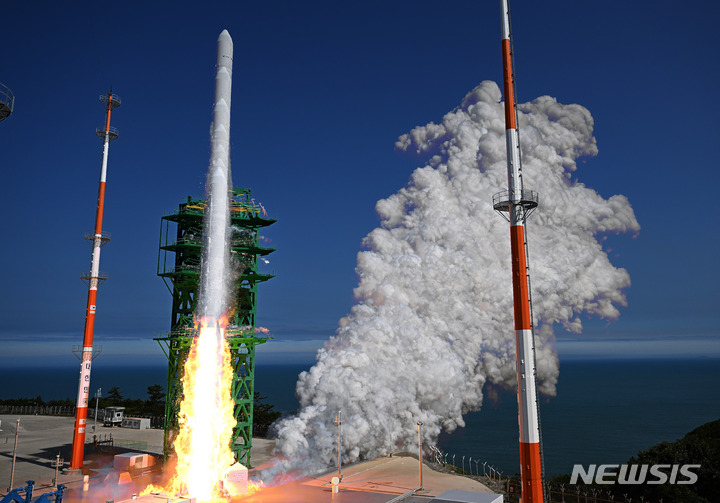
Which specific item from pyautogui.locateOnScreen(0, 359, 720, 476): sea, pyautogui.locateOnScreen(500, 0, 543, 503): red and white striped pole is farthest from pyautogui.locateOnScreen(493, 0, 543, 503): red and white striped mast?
pyautogui.locateOnScreen(0, 359, 720, 476): sea

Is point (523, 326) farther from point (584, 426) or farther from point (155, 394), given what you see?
point (584, 426)

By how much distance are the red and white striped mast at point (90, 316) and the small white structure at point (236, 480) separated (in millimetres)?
10475

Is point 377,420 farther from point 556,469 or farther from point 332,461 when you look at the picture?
point 556,469

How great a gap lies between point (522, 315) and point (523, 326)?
0.40 metres

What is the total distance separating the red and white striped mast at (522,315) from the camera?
1856cm

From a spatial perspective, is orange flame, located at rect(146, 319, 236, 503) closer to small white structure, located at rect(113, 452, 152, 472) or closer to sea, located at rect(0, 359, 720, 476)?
small white structure, located at rect(113, 452, 152, 472)

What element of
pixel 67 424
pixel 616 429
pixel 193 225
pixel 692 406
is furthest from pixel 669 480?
pixel 692 406

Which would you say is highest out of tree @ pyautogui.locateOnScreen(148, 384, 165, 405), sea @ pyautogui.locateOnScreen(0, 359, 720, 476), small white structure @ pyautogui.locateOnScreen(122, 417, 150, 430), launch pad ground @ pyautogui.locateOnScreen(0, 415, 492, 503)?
tree @ pyautogui.locateOnScreen(148, 384, 165, 405)

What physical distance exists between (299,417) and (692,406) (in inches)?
4059

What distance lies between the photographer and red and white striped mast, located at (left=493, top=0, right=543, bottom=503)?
1856 cm

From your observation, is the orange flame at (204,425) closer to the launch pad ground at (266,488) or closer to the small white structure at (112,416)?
the launch pad ground at (266,488)

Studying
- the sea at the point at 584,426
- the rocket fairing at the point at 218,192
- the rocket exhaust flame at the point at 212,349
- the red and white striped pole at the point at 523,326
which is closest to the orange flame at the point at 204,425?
the rocket exhaust flame at the point at 212,349

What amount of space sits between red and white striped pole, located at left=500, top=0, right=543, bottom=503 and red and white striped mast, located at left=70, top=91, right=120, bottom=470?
24511 mm

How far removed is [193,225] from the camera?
3412cm
